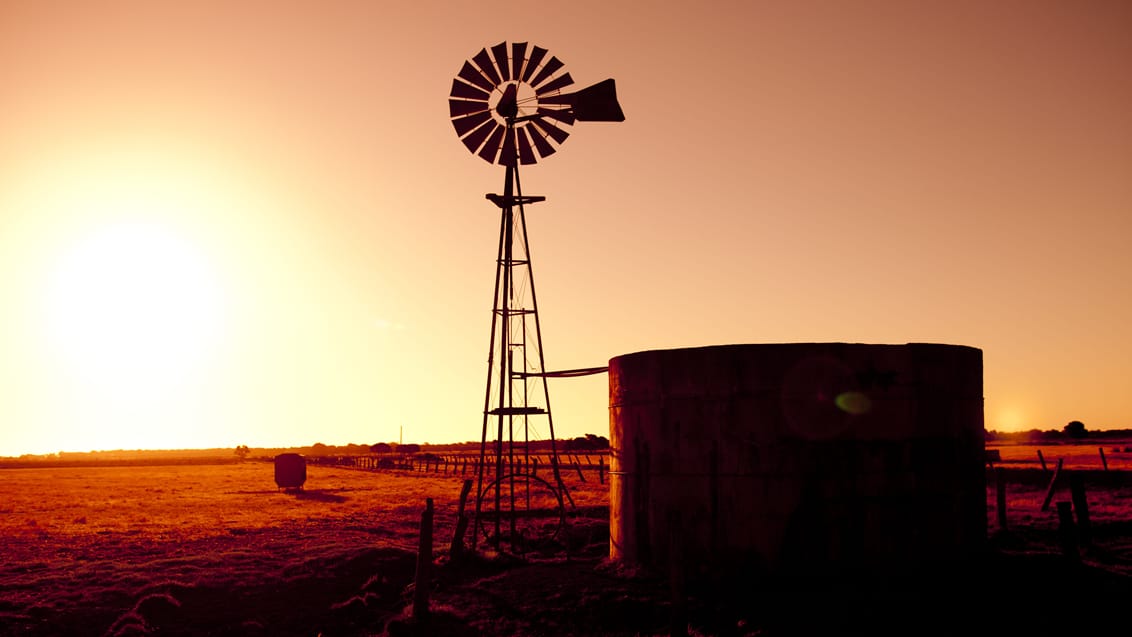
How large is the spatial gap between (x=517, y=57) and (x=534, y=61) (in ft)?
1.62

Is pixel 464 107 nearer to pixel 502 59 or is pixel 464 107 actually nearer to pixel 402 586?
pixel 502 59

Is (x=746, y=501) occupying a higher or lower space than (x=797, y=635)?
higher

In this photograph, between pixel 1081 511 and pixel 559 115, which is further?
pixel 559 115

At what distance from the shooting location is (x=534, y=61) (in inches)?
989

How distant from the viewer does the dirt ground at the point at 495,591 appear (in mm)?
15312

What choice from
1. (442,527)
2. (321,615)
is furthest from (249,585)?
(442,527)

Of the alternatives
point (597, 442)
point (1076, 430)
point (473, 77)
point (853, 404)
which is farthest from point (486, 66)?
point (1076, 430)

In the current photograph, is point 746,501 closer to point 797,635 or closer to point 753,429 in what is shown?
point 753,429

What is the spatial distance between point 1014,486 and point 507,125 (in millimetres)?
29011

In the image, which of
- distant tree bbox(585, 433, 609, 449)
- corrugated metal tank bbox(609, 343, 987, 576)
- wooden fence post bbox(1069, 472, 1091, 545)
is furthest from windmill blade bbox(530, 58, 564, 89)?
distant tree bbox(585, 433, 609, 449)

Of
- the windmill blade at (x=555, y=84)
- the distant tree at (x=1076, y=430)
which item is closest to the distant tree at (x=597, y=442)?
the distant tree at (x=1076, y=430)

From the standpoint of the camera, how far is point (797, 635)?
567 inches

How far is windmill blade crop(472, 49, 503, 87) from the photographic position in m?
25.2

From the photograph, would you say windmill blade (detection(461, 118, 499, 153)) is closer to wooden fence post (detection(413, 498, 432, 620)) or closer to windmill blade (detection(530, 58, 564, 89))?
windmill blade (detection(530, 58, 564, 89))
